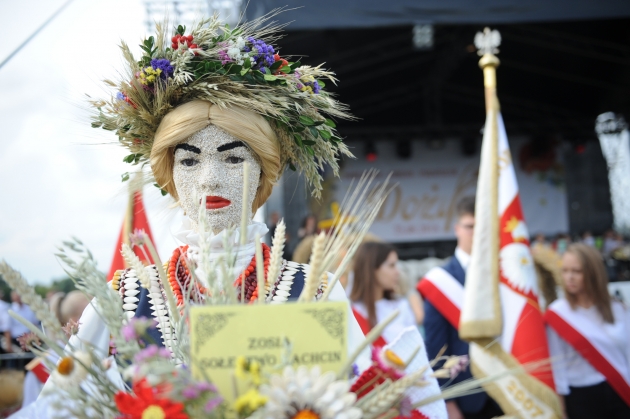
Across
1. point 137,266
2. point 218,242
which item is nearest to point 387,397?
point 137,266

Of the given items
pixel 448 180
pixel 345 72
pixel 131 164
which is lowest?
pixel 131 164

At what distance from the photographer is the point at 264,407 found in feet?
2.12

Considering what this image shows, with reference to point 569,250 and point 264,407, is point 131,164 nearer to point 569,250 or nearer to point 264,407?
point 264,407

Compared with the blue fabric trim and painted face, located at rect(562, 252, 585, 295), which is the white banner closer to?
painted face, located at rect(562, 252, 585, 295)

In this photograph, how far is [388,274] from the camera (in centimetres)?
312

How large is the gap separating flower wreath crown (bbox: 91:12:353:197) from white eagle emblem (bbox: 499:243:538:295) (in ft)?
5.84

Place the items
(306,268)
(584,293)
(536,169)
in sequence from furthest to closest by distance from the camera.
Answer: (536,169)
(584,293)
(306,268)

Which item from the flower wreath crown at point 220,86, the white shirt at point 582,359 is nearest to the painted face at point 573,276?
the white shirt at point 582,359

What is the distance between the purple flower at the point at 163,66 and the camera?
4.06ft

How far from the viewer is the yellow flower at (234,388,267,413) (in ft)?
2.09

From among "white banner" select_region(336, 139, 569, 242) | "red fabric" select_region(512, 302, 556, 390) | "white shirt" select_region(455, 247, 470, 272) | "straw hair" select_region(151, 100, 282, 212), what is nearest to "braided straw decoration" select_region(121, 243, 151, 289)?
"straw hair" select_region(151, 100, 282, 212)

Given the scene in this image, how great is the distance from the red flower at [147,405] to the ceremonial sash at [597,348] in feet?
9.22

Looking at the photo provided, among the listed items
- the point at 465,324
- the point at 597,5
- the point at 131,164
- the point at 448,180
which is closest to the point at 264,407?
the point at 131,164

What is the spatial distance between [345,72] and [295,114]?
648 cm
